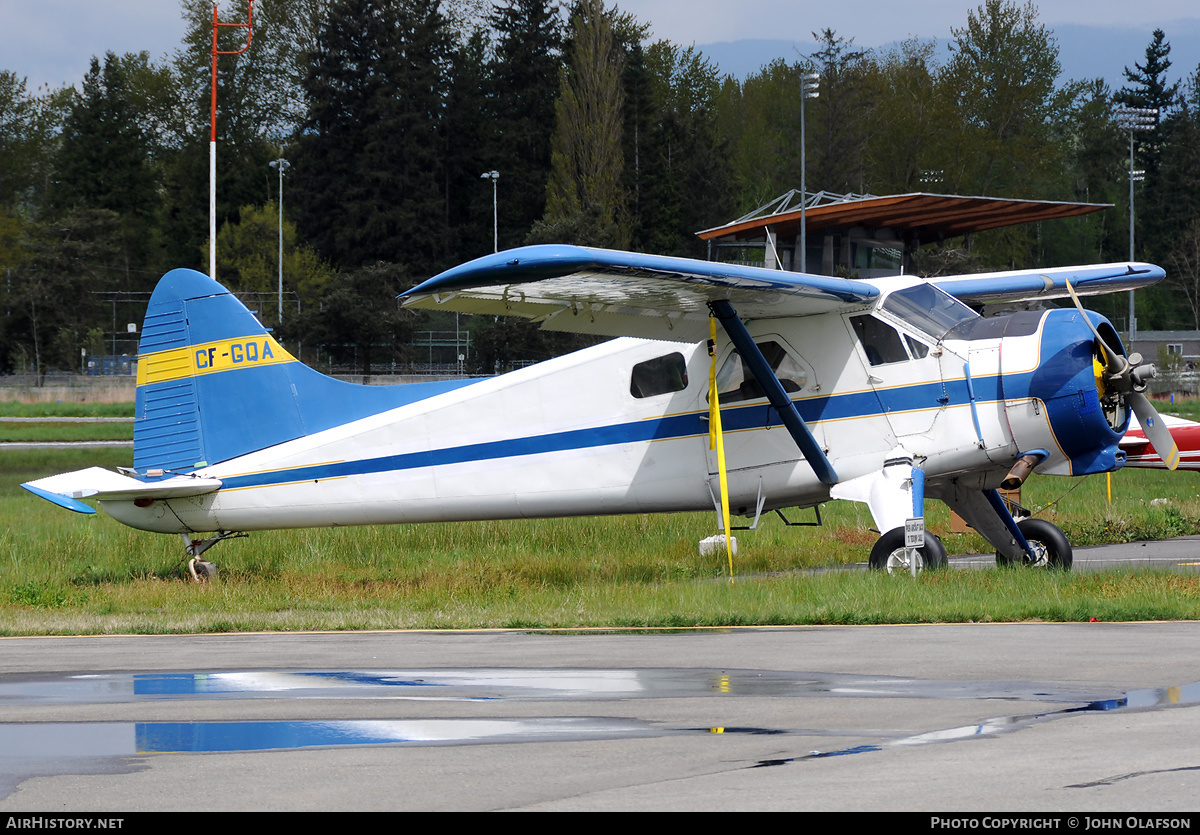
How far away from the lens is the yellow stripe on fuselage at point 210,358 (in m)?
14.5

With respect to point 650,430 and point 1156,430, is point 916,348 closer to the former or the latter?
point 1156,430

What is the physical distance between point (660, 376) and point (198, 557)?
589 centimetres

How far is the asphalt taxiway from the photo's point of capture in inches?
175

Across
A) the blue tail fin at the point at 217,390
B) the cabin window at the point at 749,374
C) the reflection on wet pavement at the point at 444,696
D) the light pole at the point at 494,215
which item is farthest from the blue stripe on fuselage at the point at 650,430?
the light pole at the point at 494,215

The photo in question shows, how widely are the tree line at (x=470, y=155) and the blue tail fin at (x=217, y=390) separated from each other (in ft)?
146

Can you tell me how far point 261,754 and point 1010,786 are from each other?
3063 mm

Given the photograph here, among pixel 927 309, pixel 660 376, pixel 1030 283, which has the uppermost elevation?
pixel 1030 283

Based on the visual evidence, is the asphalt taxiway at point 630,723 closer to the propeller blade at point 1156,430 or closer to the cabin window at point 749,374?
the propeller blade at point 1156,430

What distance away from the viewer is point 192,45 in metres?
88.8

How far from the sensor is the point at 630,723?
227 inches

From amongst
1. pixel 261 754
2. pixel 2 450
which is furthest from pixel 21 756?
pixel 2 450

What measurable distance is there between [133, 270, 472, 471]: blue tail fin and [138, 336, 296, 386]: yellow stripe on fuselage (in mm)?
12

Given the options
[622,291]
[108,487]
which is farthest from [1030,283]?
[108,487]

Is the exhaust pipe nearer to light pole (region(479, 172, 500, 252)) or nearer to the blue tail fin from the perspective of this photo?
the blue tail fin
